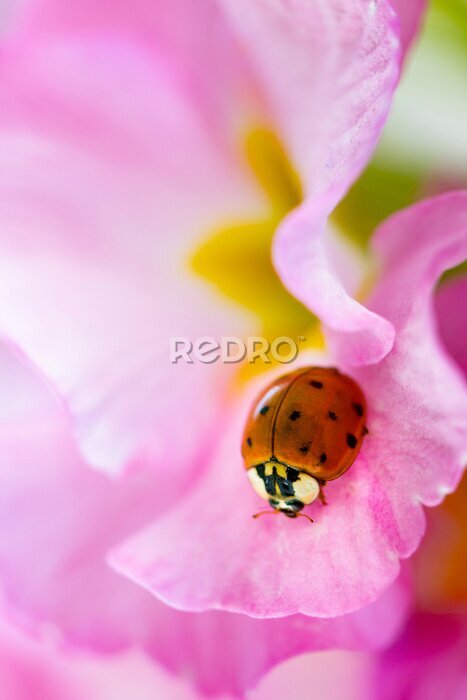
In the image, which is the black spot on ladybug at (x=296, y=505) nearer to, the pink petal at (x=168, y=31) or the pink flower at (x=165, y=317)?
the pink flower at (x=165, y=317)

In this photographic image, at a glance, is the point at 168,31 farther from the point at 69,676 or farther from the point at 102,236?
the point at 69,676

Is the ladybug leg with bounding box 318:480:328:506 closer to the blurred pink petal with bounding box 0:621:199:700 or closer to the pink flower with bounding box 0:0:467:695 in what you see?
the pink flower with bounding box 0:0:467:695

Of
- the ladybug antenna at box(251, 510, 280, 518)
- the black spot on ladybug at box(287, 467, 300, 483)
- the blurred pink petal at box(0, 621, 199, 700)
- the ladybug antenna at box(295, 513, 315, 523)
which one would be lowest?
the blurred pink petal at box(0, 621, 199, 700)

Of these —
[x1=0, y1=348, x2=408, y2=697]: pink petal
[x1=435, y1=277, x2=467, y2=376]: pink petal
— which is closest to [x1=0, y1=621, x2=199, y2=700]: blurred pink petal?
[x1=0, y1=348, x2=408, y2=697]: pink petal

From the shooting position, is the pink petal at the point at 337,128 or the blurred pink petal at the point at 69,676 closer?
the pink petal at the point at 337,128

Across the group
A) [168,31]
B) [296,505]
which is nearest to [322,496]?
[296,505]

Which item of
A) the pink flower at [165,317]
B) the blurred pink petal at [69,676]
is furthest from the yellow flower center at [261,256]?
the blurred pink petal at [69,676]

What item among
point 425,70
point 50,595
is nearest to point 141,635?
point 50,595

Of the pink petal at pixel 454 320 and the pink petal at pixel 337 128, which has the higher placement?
the pink petal at pixel 337 128
